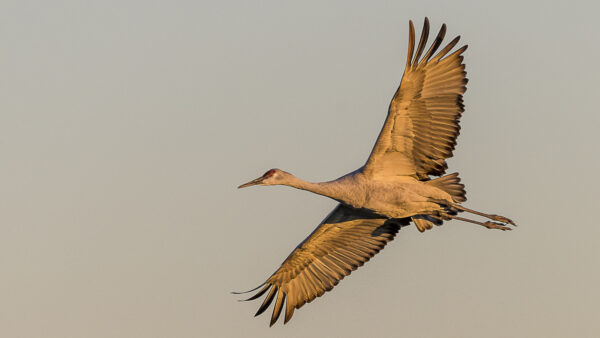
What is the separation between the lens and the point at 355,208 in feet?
73.5

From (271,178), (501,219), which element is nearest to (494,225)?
(501,219)

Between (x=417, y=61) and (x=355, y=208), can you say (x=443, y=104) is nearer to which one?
(x=417, y=61)

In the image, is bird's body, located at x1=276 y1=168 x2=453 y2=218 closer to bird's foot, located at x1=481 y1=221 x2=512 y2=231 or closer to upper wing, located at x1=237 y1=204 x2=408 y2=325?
bird's foot, located at x1=481 y1=221 x2=512 y2=231

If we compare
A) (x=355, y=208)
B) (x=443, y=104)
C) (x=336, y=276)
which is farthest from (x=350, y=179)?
(x=336, y=276)

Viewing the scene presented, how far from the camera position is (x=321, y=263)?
25375 millimetres

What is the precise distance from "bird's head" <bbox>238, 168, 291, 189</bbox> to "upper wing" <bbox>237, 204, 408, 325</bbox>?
257cm

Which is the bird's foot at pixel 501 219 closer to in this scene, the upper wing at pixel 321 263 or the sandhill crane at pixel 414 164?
the sandhill crane at pixel 414 164

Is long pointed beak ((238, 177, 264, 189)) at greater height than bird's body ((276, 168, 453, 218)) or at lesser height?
greater

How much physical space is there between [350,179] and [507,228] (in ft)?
13.0

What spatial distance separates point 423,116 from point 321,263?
16.7 ft

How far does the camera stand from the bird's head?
74.6ft

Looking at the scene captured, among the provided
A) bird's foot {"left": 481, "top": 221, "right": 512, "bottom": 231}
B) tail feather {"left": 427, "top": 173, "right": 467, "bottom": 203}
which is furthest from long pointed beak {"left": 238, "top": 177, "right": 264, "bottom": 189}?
bird's foot {"left": 481, "top": 221, "right": 512, "bottom": 231}

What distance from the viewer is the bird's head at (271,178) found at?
2273 cm

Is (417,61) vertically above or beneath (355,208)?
above
